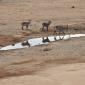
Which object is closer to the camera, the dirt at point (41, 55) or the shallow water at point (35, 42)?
the dirt at point (41, 55)

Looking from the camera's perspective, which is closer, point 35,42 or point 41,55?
point 41,55

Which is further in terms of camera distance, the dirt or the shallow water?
the shallow water

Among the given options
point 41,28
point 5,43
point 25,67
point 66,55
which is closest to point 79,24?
point 41,28

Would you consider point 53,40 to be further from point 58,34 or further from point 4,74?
point 4,74

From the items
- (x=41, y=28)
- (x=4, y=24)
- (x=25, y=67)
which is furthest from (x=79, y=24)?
(x=25, y=67)

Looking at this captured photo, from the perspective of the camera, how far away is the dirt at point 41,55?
32.8 ft

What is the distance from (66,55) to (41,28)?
7.50 metres

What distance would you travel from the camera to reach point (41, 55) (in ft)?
49.9

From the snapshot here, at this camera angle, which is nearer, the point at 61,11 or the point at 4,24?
the point at 4,24

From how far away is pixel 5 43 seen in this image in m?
18.2

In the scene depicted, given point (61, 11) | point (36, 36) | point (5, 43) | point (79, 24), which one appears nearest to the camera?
Result: point (5, 43)

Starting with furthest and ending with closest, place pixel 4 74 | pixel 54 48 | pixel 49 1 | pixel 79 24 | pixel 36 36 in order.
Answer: pixel 49 1, pixel 79 24, pixel 36 36, pixel 54 48, pixel 4 74

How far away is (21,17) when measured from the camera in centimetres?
2789

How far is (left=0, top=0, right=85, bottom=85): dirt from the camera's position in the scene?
9997mm
